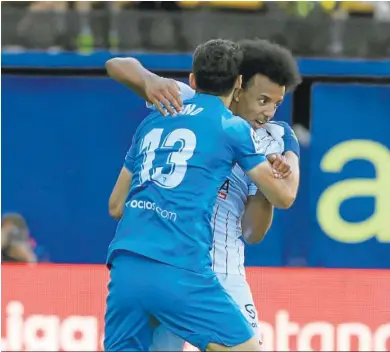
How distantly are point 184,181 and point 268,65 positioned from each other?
81cm

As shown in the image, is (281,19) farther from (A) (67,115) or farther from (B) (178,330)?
(B) (178,330)

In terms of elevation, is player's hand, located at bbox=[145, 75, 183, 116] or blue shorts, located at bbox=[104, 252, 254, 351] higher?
player's hand, located at bbox=[145, 75, 183, 116]

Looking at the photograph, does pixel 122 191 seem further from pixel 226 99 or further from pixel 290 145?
pixel 290 145

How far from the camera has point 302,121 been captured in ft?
26.9

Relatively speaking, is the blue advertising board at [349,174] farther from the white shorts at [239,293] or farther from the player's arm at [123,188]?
the player's arm at [123,188]

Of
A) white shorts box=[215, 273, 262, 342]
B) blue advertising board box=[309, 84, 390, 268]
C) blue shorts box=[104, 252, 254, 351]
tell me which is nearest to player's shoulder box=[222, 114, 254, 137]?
blue shorts box=[104, 252, 254, 351]

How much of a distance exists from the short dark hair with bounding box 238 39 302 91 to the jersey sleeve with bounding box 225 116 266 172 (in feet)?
1.73

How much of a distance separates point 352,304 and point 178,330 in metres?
3.17

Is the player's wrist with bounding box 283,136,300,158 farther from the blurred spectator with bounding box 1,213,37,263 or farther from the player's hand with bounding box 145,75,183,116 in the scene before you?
the blurred spectator with bounding box 1,213,37,263

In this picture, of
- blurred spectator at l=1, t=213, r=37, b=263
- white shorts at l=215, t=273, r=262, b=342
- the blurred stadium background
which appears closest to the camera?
white shorts at l=215, t=273, r=262, b=342

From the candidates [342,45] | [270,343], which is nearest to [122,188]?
[270,343]

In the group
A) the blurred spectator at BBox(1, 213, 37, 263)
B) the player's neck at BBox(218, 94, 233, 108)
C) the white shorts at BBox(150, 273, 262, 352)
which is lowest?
the white shorts at BBox(150, 273, 262, 352)

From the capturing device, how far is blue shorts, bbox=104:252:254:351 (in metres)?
3.92

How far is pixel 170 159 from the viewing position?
159 inches
